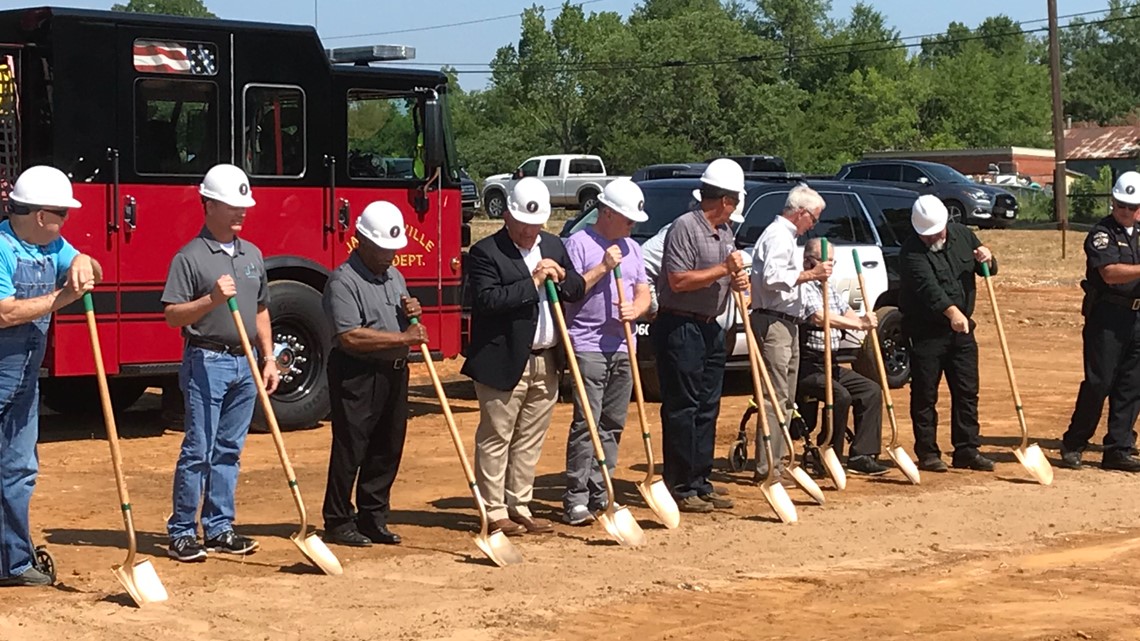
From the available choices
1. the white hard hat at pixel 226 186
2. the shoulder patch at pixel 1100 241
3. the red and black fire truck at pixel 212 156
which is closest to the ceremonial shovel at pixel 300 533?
the white hard hat at pixel 226 186

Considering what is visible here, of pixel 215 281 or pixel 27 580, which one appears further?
pixel 215 281

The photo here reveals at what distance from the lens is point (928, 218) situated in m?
12.1

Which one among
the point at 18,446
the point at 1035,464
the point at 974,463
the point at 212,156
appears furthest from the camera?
the point at 212,156

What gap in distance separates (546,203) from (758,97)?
216ft

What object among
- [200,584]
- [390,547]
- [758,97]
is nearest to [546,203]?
[390,547]

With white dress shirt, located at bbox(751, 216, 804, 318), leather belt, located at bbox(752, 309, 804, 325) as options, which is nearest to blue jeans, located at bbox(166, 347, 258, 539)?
white dress shirt, located at bbox(751, 216, 804, 318)

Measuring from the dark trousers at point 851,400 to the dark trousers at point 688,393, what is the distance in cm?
150

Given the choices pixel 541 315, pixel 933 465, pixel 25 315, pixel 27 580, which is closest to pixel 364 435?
pixel 541 315

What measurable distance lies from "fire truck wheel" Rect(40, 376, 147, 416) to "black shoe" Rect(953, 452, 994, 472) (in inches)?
276

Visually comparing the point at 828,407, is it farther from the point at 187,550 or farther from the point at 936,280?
the point at 187,550

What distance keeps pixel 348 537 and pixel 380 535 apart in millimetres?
220

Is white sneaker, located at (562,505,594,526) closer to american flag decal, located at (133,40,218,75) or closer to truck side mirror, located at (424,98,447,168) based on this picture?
truck side mirror, located at (424,98,447,168)

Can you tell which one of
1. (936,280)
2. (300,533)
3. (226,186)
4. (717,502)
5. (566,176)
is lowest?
(717,502)

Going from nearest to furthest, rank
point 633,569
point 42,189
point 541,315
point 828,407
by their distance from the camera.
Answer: point 42,189 → point 633,569 → point 541,315 → point 828,407
